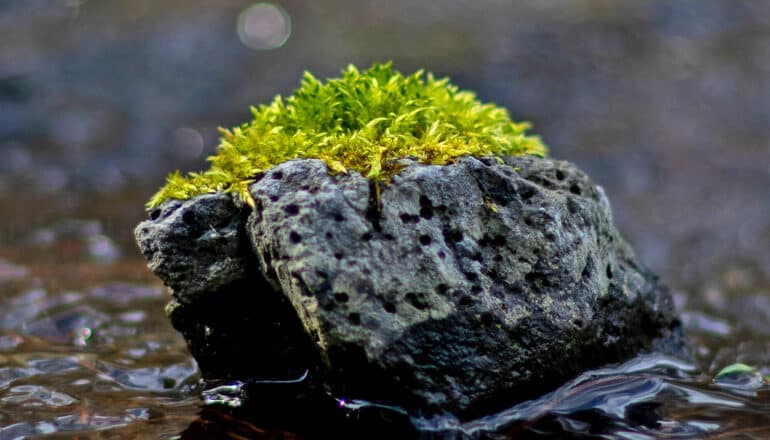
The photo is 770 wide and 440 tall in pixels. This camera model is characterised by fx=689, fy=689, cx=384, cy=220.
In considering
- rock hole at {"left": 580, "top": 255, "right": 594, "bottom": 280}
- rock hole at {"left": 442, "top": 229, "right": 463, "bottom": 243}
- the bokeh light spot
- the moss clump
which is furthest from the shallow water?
the bokeh light spot

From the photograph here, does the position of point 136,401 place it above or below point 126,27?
below

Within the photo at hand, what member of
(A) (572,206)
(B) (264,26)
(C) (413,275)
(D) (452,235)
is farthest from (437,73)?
(C) (413,275)

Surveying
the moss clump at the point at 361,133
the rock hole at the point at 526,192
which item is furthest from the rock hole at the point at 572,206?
the moss clump at the point at 361,133

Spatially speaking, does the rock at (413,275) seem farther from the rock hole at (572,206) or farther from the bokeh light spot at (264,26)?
the bokeh light spot at (264,26)

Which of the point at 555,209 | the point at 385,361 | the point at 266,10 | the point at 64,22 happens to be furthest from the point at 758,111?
the point at 64,22

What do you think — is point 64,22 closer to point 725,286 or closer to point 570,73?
point 570,73

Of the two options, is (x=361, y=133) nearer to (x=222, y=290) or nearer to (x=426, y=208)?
(x=426, y=208)

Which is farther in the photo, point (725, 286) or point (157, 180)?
point (157, 180)

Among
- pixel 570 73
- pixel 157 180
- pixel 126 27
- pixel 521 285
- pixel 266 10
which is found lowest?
pixel 521 285
